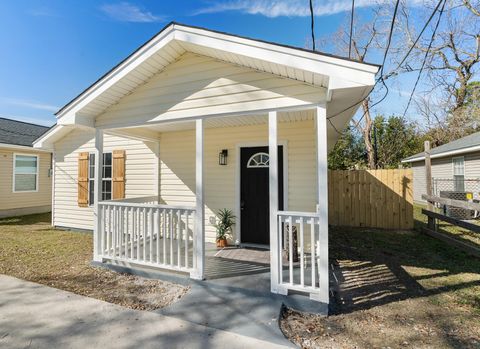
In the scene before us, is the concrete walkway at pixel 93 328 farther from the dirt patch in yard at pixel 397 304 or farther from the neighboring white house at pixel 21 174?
the neighboring white house at pixel 21 174

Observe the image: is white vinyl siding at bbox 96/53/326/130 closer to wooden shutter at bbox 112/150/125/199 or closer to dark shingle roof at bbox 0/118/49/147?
wooden shutter at bbox 112/150/125/199

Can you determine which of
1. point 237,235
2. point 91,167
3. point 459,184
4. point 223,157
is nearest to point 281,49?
point 223,157

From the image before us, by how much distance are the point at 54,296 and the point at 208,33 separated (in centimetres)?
425

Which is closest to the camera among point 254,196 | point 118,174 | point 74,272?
point 74,272

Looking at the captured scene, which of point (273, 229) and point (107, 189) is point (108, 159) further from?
point (273, 229)

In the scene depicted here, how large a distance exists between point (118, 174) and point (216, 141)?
327 cm


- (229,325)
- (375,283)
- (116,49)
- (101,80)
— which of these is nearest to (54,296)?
(229,325)

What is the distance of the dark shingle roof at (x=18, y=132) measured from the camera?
34.6 feet

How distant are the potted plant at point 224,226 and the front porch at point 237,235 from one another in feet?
0.52

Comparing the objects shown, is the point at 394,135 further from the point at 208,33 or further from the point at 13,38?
the point at 13,38

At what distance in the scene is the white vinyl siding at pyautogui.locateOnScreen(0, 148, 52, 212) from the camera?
10.1 meters

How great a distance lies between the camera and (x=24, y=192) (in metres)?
10.8

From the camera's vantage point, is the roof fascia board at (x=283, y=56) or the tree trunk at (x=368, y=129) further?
the tree trunk at (x=368, y=129)

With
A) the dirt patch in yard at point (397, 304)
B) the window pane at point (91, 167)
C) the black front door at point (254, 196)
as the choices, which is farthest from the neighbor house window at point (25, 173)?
the dirt patch in yard at point (397, 304)
